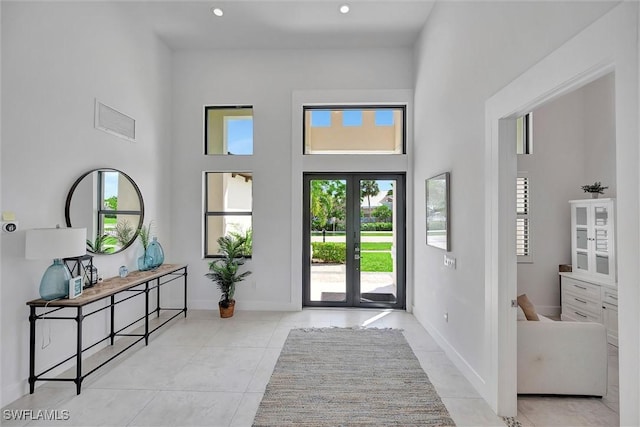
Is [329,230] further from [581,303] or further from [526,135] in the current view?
[581,303]

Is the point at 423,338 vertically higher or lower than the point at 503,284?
lower

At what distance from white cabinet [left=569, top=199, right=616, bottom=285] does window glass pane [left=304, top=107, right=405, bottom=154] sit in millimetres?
2568

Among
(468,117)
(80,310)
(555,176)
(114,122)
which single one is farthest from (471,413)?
(114,122)

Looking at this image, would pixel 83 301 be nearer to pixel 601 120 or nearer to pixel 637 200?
pixel 637 200

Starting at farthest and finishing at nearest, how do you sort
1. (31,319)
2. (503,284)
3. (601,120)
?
(601,120) < (31,319) < (503,284)

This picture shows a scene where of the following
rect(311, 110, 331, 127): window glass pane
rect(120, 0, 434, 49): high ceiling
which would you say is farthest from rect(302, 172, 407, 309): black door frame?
rect(120, 0, 434, 49): high ceiling

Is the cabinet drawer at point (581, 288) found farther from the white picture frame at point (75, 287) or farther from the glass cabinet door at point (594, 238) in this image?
the white picture frame at point (75, 287)

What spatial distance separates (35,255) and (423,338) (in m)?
3.83

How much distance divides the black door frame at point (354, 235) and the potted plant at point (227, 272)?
0.97 meters

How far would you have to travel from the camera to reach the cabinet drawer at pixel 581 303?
371 centimetres

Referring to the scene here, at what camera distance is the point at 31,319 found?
244 centimetres

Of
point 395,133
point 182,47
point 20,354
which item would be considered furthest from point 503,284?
point 182,47

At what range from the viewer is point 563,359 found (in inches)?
96.6

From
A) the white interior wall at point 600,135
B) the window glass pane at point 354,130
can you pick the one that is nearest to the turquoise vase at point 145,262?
the window glass pane at point 354,130
